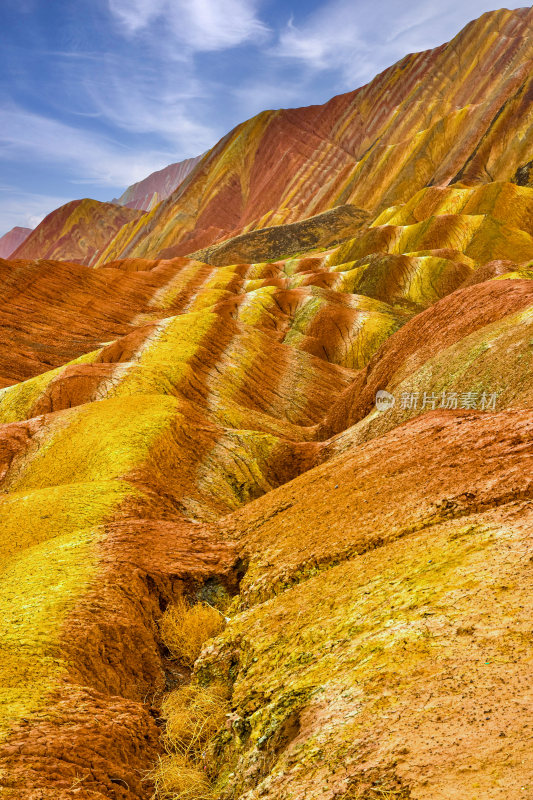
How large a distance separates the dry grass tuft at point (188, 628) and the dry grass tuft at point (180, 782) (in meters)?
3.03

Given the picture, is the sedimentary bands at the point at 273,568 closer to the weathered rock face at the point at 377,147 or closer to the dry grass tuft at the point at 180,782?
the dry grass tuft at the point at 180,782

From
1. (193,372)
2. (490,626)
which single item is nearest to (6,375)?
(193,372)

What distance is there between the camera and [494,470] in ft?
31.3

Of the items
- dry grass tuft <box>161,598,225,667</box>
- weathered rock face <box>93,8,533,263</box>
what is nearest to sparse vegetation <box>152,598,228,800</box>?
dry grass tuft <box>161,598,225,667</box>

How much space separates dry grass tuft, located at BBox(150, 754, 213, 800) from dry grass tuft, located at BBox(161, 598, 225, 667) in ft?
9.94

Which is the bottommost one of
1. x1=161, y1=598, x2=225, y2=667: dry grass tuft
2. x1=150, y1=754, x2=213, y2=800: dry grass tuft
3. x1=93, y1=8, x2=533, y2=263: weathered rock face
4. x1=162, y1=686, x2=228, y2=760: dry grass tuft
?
x1=150, y1=754, x2=213, y2=800: dry grass tuft

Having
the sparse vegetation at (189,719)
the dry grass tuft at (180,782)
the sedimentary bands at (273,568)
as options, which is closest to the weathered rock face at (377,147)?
the sedimentary bands at (273,568)

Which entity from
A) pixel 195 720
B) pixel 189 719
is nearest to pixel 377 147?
pixel 195 720

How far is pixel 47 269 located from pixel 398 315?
44.0 metres

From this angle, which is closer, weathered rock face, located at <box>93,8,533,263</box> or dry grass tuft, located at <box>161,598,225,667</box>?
dry grass tuft, located at <box>161,598,225,667</box>

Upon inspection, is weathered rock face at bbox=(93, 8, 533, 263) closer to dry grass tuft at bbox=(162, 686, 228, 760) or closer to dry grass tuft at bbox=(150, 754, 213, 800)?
dry grass tuft at bbox=(162, 686, 228, 760)

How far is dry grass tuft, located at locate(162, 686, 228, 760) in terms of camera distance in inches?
338

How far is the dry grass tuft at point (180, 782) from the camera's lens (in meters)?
7.50

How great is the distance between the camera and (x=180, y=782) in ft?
25.3
